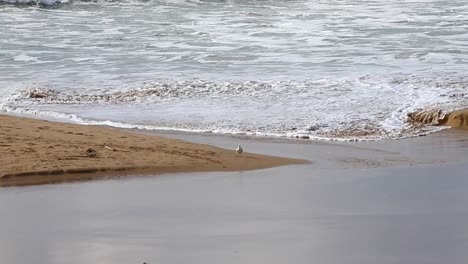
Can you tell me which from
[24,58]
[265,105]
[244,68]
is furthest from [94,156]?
[24,58]

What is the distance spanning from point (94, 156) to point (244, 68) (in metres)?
5.66

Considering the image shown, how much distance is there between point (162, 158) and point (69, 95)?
4.15m

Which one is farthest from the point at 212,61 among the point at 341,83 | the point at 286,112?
the point at 286,112

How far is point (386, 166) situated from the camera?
25.6 ft

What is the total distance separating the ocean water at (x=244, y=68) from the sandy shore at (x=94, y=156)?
1253 mm

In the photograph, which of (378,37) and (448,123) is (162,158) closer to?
(448,123)

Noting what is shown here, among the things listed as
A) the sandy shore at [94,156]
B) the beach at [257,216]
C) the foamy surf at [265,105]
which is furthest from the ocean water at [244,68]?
the beach at [257,216]

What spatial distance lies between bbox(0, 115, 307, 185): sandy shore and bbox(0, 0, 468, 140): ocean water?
1.25 m

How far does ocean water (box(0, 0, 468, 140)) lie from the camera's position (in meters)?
10.1

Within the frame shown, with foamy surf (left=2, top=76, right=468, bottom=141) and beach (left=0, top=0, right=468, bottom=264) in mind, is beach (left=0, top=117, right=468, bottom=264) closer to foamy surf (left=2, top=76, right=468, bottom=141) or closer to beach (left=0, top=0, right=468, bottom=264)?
beach (left=0, top=0, right=468, bottom=264)

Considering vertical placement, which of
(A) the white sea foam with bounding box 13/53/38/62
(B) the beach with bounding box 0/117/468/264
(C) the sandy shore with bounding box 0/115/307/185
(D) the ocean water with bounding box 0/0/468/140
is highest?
(B) the beach with bounding box 0/117/468/264

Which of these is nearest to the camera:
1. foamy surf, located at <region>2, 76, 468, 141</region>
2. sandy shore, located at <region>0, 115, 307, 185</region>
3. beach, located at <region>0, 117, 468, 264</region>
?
beach, located at <region>0, 117, 468, 264</region>

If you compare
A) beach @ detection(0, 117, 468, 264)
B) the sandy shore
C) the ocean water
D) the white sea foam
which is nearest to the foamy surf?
the ocean water

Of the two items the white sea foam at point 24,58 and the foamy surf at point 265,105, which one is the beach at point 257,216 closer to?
the foamy surf at point 265,105
